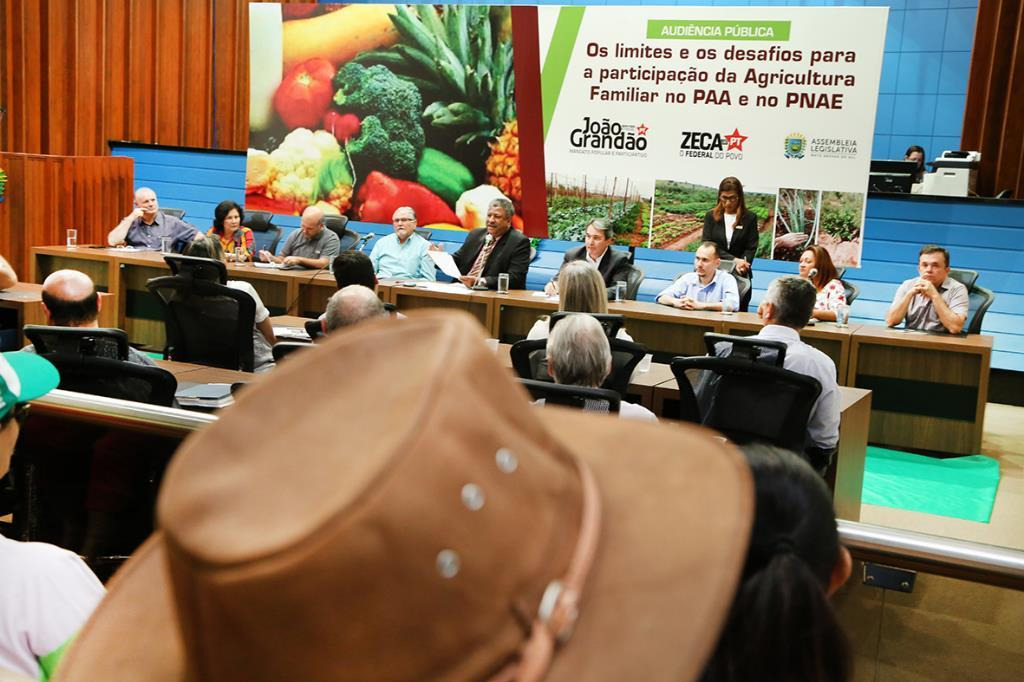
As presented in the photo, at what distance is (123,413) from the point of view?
68.9 inches

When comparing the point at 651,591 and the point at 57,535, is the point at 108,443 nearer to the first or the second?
the point at 57,535

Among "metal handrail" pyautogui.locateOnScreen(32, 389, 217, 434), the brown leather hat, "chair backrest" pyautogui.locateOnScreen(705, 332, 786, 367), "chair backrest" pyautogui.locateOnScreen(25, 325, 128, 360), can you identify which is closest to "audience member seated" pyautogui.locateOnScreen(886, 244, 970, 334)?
"chair backrest" pyautogui.locateOnScreen(705, 332, 786, 367)

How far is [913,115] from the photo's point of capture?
30.9 ft

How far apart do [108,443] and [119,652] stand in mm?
1553

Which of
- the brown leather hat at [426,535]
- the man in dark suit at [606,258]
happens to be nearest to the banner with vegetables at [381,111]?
the man in dark suit at [606,258]

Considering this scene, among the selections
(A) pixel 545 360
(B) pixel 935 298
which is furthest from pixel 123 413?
(B) pixel 935 298

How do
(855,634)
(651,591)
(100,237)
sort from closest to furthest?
(651,591) < (855,634) < (100,237)

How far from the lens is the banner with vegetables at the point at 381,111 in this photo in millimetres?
8781

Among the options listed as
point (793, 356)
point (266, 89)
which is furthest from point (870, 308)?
point (266, 89)

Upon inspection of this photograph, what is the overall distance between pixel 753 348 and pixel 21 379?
2800 mm

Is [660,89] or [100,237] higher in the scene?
[660,89]

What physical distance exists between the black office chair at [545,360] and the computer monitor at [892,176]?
4192 mm

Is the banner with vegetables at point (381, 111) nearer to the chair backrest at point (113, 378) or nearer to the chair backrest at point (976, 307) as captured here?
the chair backrest at point (976, 307)

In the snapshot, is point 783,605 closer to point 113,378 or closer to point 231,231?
point 113,378
